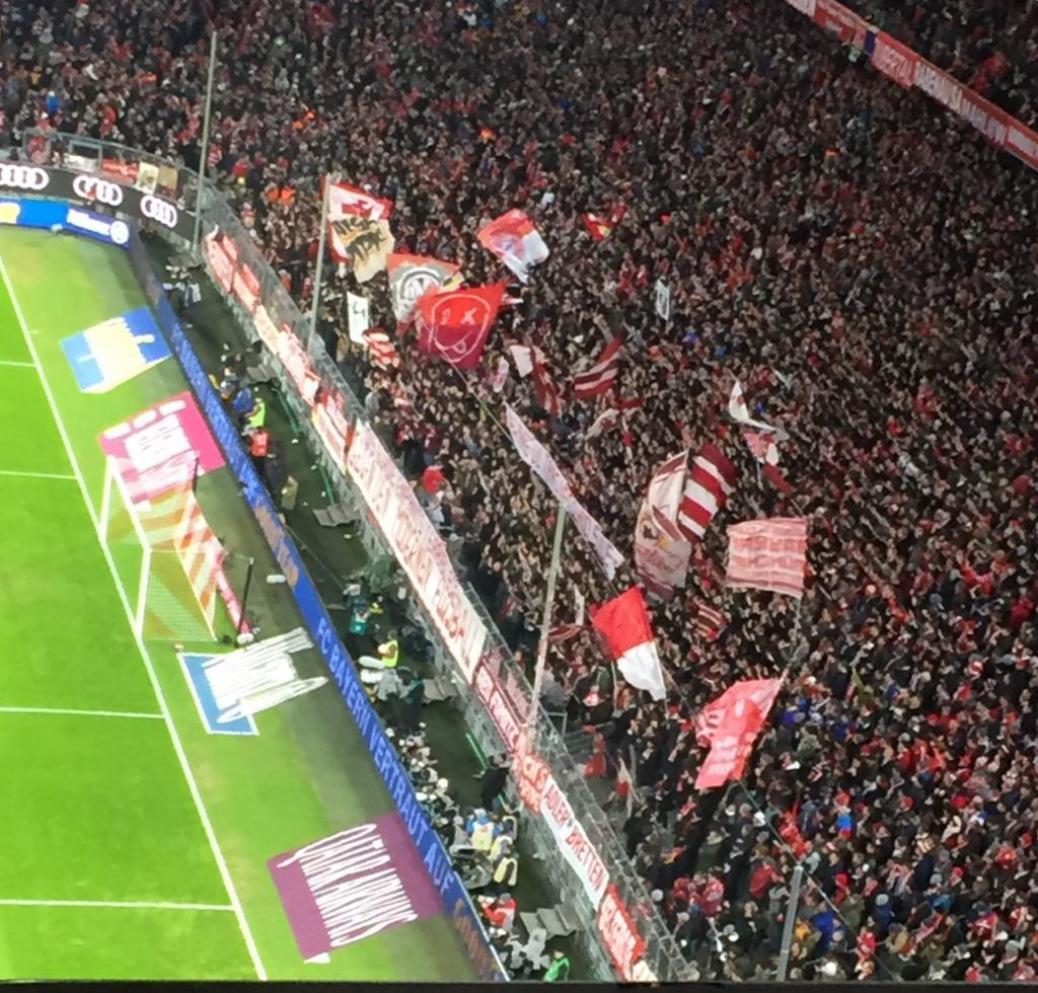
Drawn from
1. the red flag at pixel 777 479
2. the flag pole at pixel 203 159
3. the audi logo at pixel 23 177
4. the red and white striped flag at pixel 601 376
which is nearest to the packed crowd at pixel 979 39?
the red and white striped flag at pixel 601 376

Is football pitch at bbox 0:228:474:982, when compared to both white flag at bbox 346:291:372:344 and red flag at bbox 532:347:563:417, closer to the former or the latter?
white flag at bbox 346:291:372:344

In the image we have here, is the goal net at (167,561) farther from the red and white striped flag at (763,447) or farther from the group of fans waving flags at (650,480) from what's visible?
the red and white striped flag at (763,447)

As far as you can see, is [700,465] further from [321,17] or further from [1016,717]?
[321,17]

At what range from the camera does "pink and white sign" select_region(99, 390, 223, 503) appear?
4156 cm

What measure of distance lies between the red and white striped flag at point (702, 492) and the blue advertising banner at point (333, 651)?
541 centimetres

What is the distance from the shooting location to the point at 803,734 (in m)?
31.1

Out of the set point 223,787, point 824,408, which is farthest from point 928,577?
point 223,787

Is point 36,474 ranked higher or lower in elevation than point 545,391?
higher

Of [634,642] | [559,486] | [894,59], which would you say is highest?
[894,59]

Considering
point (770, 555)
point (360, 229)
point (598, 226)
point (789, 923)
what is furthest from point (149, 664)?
point (789, 923)

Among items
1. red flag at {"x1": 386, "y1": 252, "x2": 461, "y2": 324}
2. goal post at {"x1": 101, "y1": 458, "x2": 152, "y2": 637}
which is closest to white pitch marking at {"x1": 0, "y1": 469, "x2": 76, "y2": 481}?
goal post at {"x1": 101, "y1": 458, "x2": 152, "y2": 637}

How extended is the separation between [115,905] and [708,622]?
29.9 feet

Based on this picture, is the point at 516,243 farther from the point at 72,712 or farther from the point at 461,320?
the point at 72,712

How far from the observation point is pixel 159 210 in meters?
50.3
